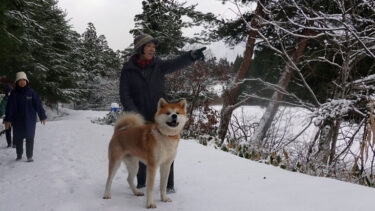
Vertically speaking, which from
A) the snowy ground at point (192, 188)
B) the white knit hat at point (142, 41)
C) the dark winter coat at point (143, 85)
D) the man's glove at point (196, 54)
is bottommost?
the snowy ground at point (192, 188)

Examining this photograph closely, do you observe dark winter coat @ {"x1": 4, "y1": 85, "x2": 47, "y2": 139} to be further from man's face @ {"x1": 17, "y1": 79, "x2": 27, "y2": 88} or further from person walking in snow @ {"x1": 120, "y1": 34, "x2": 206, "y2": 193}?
person walking in snow @ {"x1": 120, "y1": 34, "x2": 206, "y2": 193}

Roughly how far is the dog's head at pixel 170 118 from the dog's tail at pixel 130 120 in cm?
50

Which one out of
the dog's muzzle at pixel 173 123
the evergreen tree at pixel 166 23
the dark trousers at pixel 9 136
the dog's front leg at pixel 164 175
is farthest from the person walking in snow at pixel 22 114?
the evergreen tree at pixel 166 23

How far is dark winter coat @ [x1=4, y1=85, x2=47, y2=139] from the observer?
246 inches

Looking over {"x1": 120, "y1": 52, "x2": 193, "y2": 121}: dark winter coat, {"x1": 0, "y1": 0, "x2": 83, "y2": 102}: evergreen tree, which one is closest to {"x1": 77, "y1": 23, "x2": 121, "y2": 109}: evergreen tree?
{"x1": 0, "y1": 0, "x2": 83, "y2": 102}: evergreen tree

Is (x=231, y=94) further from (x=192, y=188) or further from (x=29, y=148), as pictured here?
(x=29, y=148)

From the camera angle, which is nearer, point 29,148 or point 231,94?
point 29,148

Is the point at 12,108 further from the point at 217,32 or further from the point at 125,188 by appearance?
the point at 217,32

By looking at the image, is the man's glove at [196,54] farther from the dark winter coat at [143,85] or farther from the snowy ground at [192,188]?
the snowy ground at [192,188]

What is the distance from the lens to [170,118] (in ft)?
10.5

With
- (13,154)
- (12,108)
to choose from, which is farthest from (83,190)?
(13,154)

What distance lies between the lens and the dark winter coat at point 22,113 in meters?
6.24

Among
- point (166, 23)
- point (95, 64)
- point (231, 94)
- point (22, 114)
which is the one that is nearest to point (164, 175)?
point (22, 114)

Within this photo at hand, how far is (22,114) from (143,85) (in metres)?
3.93
